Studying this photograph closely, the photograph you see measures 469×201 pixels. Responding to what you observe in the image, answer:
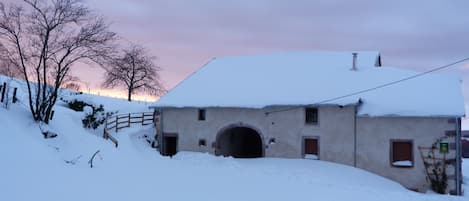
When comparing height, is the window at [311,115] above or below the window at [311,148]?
above

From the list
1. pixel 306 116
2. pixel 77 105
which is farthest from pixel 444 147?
pixel 77 105

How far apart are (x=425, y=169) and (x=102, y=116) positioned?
A: 21.6m

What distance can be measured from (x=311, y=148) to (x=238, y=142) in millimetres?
6722

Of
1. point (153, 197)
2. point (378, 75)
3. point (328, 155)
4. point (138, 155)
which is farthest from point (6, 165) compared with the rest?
point (378, 75)

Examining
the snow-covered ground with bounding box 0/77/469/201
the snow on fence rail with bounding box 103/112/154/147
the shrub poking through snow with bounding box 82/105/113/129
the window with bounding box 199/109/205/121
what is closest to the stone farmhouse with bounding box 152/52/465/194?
the window with bounding box 199/109/205/121

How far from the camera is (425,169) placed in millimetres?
20562

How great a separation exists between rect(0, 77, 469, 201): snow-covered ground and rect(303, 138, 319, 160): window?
53 centimetres

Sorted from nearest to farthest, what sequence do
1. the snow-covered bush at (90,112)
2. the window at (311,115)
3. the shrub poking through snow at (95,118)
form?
the window at (311,115) < the shrub poking through snow at (95,118) < the snow-covered bush at (90,112)

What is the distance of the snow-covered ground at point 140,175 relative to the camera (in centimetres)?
1270

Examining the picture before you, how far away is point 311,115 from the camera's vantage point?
23.2 m

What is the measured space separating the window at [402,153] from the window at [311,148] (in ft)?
12.6

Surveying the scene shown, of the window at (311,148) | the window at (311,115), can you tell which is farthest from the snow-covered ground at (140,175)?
the window at (311,115)

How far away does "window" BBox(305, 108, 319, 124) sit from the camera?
75.8 feet

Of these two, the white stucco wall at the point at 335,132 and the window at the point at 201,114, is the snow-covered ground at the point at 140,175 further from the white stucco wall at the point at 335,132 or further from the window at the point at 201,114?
the window at the point at 201,114
